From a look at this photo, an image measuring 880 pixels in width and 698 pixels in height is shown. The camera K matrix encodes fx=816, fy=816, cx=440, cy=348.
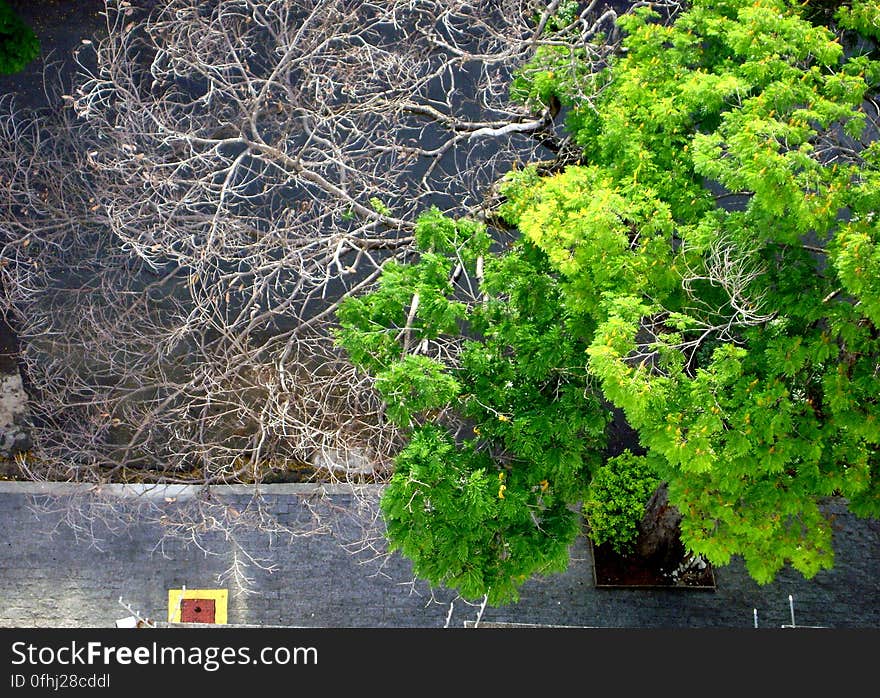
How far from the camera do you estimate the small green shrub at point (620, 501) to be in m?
14.3

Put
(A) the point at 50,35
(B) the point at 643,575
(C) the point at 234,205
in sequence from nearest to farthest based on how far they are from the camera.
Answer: (C) the point at 234,205 → (B) the point at 643,575 → (A) the point at 50,35

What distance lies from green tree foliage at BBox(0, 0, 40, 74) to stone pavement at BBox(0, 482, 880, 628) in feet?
25.0

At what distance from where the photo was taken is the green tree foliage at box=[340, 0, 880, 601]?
26.5ft

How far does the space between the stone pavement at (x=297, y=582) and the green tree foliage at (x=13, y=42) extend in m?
7.61

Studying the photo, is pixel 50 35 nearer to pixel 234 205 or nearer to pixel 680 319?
pixel 234 205

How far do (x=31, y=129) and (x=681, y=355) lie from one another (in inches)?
534

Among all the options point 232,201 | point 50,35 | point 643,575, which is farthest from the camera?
point 50,35

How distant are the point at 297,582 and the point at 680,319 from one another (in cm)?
929

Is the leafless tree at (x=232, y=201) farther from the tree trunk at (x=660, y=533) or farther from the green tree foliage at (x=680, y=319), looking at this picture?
the tree trunk at (x=660, y=533)

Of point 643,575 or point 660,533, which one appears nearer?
point 660,533

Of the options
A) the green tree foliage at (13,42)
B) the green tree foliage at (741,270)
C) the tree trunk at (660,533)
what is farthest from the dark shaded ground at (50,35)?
the tree trunk at (660,533)

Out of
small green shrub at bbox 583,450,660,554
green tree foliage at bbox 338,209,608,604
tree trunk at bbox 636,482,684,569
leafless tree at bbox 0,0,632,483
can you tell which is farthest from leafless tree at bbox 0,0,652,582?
tree trunk at bbox 636,482,684,569

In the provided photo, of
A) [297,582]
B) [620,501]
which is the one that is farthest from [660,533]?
[297,582]

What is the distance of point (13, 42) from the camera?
1430 centimetres
